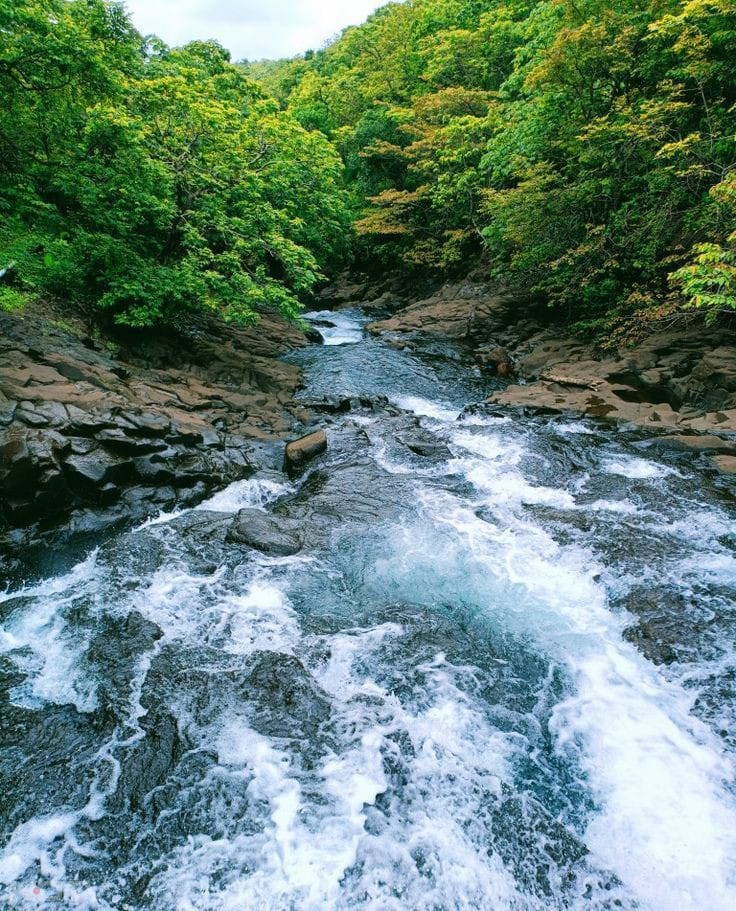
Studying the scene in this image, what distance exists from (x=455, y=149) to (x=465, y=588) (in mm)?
20302

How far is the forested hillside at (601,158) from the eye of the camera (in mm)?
10406

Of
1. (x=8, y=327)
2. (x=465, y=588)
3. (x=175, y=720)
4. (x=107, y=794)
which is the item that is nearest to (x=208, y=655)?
(x=175, y=720)

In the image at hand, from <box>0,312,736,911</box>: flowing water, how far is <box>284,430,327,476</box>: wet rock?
6.74 feet

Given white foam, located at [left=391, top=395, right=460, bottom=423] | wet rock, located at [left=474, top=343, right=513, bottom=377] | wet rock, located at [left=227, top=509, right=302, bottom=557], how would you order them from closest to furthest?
wet rock, located at [left=227, top=509, right=302, bottom=557] < white foam, located at [left=391, top=395, right=460, bottom=423] < wet rock, located at [left=474, top=343, right=513, bottom=377]

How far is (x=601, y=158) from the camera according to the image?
12805 mm

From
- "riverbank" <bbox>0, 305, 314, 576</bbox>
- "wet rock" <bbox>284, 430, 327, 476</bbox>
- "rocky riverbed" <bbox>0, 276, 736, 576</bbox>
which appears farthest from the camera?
"wet rock" <bbox>284, 430, 327, 476</bbox>

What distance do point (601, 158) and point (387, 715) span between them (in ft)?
49.2

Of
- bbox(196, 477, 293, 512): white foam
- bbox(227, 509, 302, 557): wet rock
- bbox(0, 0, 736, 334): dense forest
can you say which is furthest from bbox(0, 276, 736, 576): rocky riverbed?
bbox(227, 509, 302, 557): wet rock

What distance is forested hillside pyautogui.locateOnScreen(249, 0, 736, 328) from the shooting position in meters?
10.4

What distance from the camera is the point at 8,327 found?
30.0ft

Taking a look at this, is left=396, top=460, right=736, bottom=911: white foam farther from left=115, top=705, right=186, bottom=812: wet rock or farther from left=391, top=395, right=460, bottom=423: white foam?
left=391, top=395, right=460, bottom=423: white foam

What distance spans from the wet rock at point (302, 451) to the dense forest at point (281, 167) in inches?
162

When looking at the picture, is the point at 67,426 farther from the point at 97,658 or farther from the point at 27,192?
the point at 27,192

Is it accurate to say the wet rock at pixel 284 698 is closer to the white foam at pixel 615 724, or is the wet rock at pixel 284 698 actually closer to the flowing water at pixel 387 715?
the flowing water at pixel 387 715
